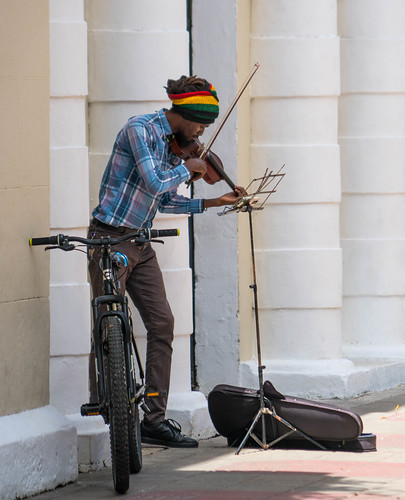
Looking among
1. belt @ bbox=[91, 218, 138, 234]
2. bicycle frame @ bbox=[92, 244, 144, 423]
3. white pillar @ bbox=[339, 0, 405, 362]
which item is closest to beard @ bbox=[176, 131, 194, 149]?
belt @ bbox=[91, 218, 138, 234]

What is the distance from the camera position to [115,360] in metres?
6.33

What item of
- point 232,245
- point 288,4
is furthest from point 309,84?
point 232,245

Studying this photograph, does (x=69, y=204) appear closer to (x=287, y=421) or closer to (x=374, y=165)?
(x=287, y=421)

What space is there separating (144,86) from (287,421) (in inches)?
83.5

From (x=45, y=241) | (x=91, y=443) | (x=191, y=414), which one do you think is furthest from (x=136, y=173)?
(x=191, y=414)

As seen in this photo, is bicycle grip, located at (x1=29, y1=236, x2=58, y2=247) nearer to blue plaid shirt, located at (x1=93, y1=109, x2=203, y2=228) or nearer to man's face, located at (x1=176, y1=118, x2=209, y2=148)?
blue plaid shirt, located at (x1=93, y1=109, x2=203, y2=228)

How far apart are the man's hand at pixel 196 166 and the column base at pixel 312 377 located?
289cm

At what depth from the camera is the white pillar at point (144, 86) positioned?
8.34 metres

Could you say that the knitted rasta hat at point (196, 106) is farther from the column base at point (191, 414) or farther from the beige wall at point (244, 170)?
the beige wall at point (244, 170)

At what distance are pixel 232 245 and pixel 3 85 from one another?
11.7ft

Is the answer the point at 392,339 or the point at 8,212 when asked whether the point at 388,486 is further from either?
the point at 392,339

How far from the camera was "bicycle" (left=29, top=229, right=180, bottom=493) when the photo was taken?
6.28m

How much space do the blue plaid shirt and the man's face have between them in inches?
3.0

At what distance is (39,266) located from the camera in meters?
6.74
